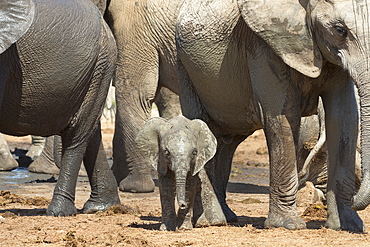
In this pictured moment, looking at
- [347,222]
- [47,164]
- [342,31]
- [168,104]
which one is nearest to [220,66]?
[342,31]

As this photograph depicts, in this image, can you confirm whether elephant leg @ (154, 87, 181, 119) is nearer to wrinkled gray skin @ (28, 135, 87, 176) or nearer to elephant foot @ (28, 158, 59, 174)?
wrinkled gray skin @ (28, 135, 87, 176)

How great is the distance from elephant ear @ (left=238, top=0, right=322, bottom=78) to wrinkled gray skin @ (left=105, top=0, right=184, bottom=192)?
9.70ft

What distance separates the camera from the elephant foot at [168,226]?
6422 mm

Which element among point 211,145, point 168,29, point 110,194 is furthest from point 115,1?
point 211,145

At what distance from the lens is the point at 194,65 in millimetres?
7059

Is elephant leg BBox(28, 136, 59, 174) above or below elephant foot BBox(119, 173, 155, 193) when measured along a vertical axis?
above

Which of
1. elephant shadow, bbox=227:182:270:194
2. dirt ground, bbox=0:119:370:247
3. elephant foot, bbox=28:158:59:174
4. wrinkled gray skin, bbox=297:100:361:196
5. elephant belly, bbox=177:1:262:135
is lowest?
dirt ground, bbox=0:119:370:247

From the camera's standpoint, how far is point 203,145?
6.46 m

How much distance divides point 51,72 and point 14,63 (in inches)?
12.9

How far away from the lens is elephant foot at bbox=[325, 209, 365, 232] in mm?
6363

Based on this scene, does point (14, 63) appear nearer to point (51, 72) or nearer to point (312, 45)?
point (51, 72)

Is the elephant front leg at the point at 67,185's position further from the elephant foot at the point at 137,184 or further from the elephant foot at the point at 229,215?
the elephant foot at the point at 137,184

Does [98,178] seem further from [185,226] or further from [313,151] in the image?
[313,151]

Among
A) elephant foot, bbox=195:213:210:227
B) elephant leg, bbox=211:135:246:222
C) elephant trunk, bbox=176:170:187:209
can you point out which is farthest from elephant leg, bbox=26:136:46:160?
elephant trunk, bbox=176:170:187:209
